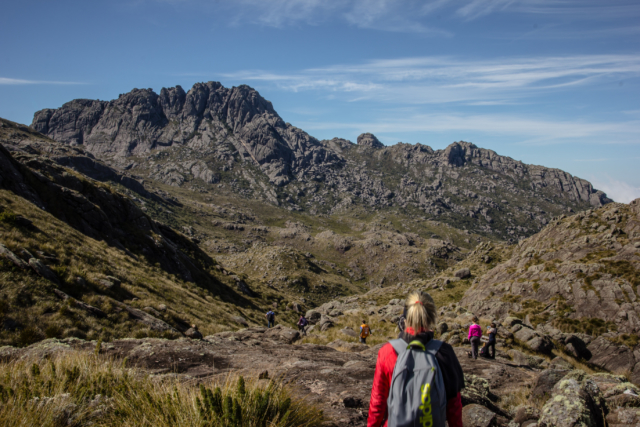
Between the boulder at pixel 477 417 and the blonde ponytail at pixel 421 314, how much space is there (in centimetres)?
399

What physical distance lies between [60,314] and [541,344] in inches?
977

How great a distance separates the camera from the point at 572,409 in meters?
5.60

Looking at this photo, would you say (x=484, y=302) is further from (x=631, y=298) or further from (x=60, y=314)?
(x=60, y=314)

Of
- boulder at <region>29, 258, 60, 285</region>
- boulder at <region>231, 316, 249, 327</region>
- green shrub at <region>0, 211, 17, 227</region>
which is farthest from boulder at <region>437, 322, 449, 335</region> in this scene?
green shrub at <region>0, 211, 17, 227</region>

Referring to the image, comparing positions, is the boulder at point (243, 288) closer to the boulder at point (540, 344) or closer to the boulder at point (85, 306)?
the boulder at point (85, 306)

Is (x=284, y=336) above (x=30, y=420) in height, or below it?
below

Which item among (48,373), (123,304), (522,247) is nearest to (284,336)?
(123,304)

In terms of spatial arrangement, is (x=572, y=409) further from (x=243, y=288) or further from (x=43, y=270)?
(x=243, y=288)

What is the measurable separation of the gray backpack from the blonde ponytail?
31 centimetres

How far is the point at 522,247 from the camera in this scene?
166ft

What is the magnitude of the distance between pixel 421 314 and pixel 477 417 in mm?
4355

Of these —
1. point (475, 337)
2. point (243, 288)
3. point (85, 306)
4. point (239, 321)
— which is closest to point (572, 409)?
point (475, 337)

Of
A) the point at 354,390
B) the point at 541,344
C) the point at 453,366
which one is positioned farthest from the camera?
the point at 541,344

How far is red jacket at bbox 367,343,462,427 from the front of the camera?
12.1 feet
